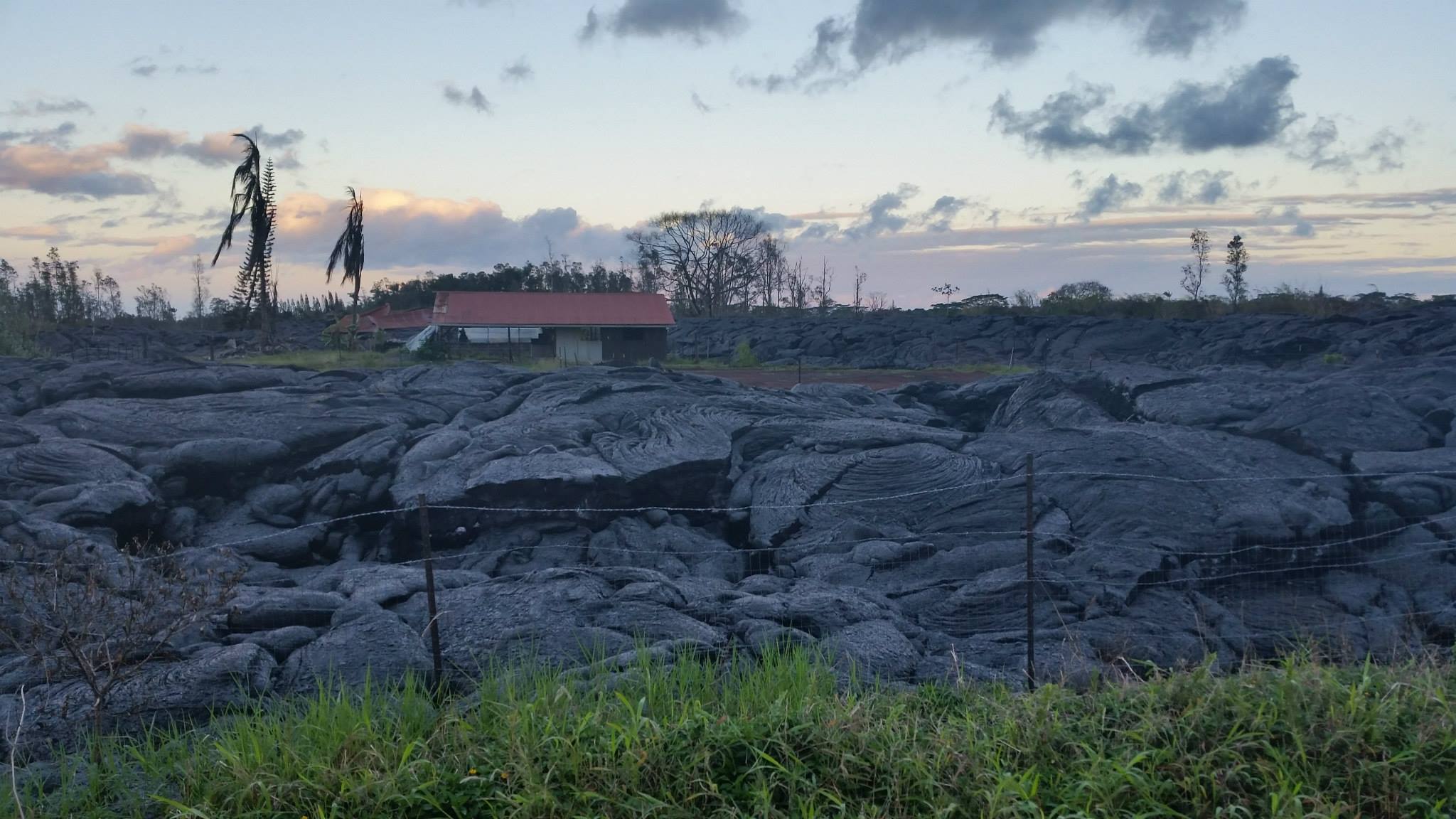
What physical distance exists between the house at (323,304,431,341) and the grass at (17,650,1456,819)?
55.5 metres

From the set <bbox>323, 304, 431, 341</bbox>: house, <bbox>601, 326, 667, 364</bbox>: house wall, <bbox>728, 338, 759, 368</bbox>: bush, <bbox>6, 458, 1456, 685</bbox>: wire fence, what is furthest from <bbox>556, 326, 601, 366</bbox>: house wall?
<bbox>6, 458, 1456, 685</bbox>: wire fence

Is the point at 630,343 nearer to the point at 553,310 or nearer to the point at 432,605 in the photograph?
the point at 553,310

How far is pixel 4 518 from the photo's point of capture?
12.0 meters

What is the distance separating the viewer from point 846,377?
35.8m

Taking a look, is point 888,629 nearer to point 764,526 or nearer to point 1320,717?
point 1320,717

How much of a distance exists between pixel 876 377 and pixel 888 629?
27.2 m

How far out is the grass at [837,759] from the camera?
469 centimetres

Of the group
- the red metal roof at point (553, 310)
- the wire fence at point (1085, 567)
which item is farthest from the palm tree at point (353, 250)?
the wire fence at point (1085, 567)

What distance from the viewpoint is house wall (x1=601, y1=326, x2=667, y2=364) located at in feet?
145

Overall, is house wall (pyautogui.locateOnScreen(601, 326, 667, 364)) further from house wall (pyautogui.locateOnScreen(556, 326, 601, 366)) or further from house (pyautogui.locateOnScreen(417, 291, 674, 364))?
house wall (pyautogui.locateOnScreen(556, 326, 601, 366))

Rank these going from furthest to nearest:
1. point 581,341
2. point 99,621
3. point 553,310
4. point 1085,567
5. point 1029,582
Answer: point 553,310, point 581,341, point 1085,567, point 1029,582, point 99,621

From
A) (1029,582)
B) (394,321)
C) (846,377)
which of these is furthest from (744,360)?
(394,321)

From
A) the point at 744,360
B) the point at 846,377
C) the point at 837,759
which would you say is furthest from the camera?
the point at 744,360

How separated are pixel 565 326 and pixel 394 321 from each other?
28.5m
